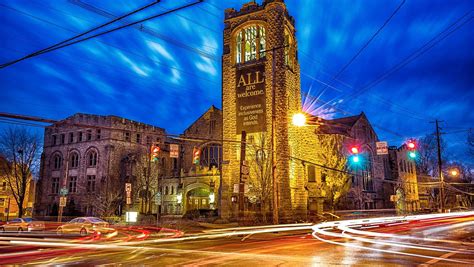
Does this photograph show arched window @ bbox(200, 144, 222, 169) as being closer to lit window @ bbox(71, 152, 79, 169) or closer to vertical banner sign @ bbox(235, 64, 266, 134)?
vertical banner sign @ bbox(235, 64, 266, 134)

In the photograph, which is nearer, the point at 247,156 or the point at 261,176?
the point at 261,176

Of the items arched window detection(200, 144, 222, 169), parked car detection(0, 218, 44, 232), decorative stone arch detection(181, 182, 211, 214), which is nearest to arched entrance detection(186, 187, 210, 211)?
decorative stone arch detection(181, 182, 211, 214)

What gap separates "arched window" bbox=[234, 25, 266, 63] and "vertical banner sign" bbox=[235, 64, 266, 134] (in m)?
2.21

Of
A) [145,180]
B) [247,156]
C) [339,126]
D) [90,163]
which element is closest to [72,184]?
[90,163]

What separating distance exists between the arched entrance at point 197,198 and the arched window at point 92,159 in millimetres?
17148

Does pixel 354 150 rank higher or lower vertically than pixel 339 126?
lower

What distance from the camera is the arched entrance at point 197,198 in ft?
150

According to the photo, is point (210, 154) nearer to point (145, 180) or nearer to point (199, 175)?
point (199, 175)

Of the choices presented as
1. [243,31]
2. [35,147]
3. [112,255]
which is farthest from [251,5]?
[35,147]

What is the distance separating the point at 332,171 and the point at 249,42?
16246mm

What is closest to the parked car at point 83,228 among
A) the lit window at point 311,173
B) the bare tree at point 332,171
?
the bare tree at point 332,171

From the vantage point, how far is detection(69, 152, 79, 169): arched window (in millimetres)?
56309

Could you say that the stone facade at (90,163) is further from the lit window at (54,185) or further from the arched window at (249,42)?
the arched window at (249,42)

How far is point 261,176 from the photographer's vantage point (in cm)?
3241
